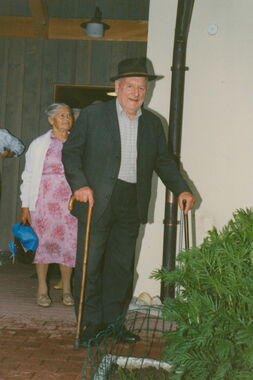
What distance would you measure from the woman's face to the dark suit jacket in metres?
1.25

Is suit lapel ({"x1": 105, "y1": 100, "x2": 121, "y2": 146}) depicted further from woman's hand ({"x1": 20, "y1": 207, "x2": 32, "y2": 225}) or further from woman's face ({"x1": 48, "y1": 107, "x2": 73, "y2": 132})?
woman's hand ({"x1": 20, "y1": 207, "x2": 32, "y2": 225})

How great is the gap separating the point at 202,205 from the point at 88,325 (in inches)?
62.7

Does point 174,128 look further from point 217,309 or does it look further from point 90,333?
point 217,309

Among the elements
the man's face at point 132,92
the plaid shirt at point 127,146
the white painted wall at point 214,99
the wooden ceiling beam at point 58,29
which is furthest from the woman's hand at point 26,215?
the wooden ceiling beam at point 58,29

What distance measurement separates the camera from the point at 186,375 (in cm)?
215

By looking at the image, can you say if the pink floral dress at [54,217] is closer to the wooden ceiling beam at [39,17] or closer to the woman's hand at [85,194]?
the woman's hand at [85,194]

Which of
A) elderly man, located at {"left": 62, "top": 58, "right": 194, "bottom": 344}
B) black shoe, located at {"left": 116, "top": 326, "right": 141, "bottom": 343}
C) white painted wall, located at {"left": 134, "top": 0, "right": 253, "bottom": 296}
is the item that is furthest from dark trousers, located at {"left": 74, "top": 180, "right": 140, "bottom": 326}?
white painted wall, located at {"left": 134, "top": 0, "right": 253, "bottom": 296}

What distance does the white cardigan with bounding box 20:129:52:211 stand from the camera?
5137 mm

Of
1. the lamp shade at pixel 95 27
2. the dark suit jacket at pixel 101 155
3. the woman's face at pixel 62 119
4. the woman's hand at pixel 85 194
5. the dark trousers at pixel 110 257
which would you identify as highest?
the lamp shade at pixel 95 27

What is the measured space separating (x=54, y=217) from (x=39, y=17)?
347 cm

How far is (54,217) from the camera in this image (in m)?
5.19

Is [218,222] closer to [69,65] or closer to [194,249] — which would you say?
[194,249]

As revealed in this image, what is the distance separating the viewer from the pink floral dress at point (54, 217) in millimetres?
5164

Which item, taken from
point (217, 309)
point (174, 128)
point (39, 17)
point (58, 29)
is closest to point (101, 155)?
point (174, 128)
